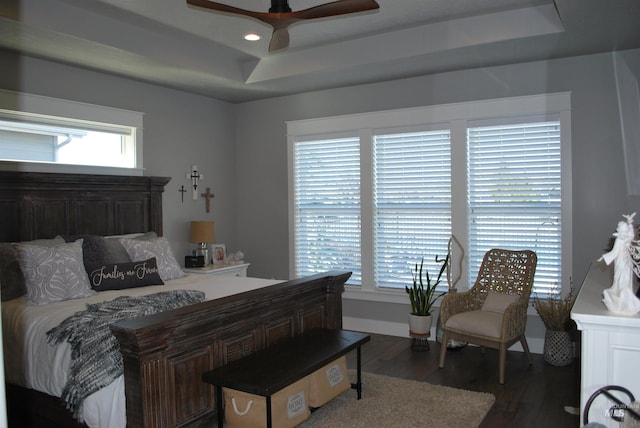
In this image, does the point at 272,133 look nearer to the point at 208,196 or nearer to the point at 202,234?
the point at 208,196

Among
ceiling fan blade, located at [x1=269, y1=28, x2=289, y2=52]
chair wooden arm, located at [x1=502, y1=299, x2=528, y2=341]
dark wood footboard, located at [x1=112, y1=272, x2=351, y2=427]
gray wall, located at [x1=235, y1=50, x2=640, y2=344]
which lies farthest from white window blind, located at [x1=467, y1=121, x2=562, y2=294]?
ceiling fan blade, located at [x1=269, y1=28, x2=289, y2=52]

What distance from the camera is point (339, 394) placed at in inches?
135

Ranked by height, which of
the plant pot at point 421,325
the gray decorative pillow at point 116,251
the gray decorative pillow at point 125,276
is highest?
the gray decorative pillow at point 116,251

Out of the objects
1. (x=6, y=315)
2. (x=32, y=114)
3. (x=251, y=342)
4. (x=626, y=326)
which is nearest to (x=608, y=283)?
(x=626, y=326)

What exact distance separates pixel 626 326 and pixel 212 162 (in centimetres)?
481

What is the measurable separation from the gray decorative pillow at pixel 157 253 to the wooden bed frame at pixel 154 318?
1.56 feet

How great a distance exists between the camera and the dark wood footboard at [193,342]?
2.43 meters

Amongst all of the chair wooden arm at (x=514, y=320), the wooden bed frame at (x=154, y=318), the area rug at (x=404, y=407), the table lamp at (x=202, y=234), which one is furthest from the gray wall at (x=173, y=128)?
the chair wooden arm at (x=514, y=320)

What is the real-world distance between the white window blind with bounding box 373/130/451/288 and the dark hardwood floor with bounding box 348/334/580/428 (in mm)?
782

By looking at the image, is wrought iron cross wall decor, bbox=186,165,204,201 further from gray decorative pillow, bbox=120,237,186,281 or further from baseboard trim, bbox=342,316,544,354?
baseboard trim, bbox=342,316,544,354

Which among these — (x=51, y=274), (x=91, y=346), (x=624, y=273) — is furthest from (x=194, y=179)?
(x=624, y=273)

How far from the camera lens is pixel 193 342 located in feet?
9.11

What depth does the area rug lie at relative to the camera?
10.4 feet

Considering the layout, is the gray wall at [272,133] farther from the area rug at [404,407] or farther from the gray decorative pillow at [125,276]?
the area rug at [404,407]
